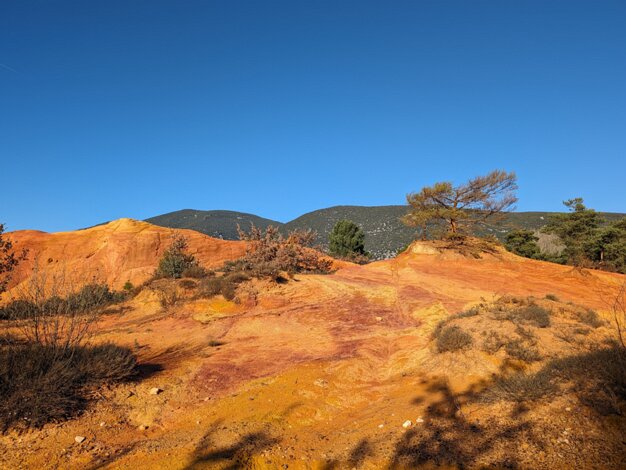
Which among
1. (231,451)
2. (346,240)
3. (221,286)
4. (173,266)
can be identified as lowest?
(231,451)

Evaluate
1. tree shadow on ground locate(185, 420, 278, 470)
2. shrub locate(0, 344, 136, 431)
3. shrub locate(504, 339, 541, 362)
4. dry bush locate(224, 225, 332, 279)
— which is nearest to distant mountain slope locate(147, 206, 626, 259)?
dry bush locate(224, 225, 332, 279)

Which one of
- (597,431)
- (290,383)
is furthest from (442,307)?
(597,431)

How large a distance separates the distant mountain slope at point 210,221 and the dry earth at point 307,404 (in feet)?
201

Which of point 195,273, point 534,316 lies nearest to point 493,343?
point 534,316

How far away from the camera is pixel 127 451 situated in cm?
413

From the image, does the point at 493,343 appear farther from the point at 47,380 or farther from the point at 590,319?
the point at 47,380

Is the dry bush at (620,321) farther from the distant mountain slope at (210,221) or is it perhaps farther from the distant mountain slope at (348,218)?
the distant mountain slope at (210,221)

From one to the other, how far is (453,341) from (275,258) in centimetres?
1228

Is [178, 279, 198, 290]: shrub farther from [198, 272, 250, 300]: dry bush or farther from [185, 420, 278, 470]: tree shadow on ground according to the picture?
[185, 420, 278, 470]: tree shadow on ground

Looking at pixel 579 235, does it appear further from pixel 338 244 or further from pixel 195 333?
pixel 195 333

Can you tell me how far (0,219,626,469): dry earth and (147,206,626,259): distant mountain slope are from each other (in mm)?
44141

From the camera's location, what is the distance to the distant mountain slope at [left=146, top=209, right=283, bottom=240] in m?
76.1

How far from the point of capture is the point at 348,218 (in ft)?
263

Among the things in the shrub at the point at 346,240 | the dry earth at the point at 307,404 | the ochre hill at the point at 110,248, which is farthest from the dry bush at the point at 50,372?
the shrub at the point at 346,240
